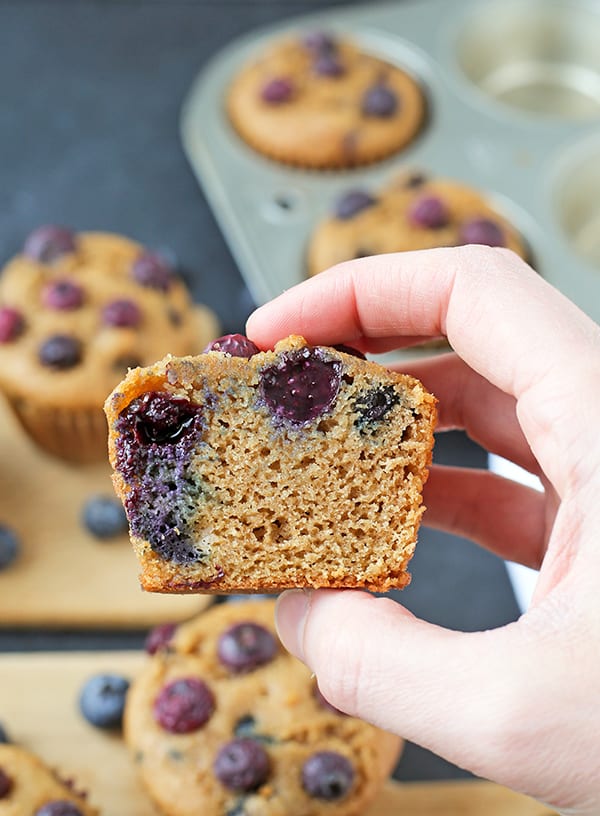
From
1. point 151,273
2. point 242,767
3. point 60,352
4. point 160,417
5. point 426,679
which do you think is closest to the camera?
point 426,679

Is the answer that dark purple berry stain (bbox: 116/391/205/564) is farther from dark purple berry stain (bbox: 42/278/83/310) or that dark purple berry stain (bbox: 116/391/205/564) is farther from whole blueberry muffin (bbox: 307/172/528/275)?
whole blueberry muffin (bbox: 307/172/528/275)

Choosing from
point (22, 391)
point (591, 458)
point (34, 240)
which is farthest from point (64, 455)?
point (591, 458)

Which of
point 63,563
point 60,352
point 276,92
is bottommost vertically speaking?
point 63,563

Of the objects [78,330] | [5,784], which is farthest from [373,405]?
[78,330]

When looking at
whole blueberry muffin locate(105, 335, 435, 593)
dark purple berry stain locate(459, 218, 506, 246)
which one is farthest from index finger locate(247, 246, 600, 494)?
dark purple berry stain locate(459, 218, 506, 246)

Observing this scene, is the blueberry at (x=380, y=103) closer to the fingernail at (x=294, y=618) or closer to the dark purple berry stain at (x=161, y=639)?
the dark purple berry stain at (x=161, y=639)

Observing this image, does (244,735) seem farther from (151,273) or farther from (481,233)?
(481,233)

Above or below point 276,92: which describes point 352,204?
below
